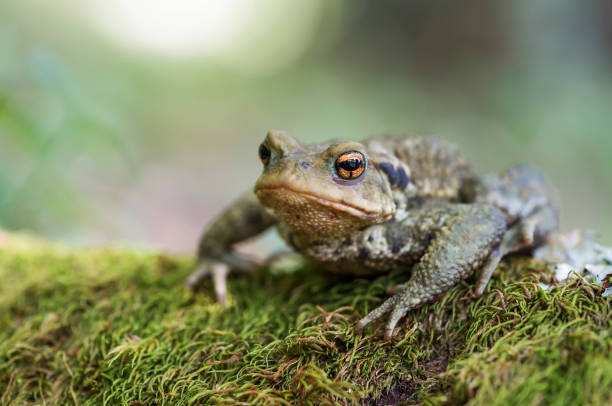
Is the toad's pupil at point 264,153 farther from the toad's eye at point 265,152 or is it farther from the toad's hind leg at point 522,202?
the toad's hind leg at point 522,202

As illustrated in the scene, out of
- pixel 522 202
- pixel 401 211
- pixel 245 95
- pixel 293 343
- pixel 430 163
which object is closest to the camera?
pixel 293 343

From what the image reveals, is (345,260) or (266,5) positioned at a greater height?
(266,5)

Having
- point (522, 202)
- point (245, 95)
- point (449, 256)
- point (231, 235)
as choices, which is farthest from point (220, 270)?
point (245, 95)

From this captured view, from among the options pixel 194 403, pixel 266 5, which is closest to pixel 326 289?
pixel 194 403

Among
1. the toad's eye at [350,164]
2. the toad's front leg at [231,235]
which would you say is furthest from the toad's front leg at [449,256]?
the toad's front leg at [231,235]

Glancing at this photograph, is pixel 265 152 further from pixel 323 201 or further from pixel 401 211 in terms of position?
pixel 401 211

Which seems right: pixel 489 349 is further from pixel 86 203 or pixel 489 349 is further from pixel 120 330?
pixel 86 203
